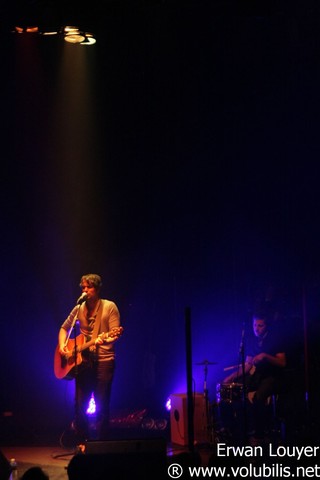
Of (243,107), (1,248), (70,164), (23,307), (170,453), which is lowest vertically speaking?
(170,453)

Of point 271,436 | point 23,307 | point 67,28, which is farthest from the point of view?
point 23,307

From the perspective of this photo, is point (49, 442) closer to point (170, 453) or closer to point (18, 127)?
point (170, 453)

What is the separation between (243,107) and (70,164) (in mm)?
2601

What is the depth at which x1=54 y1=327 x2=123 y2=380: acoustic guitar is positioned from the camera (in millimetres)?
8359

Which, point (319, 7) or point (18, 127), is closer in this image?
point (319, 7)

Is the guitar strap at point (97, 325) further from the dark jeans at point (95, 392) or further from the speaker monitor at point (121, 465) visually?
the speaker monitor at point (121, 465)

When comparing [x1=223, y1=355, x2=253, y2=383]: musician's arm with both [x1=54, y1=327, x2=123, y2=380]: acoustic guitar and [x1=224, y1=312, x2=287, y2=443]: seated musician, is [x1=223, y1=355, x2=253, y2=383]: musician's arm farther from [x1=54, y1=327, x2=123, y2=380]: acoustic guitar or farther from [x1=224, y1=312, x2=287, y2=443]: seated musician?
[x1=54, y1=327, x2=123, y2=380]: acoustic guitar

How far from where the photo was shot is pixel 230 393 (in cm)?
888

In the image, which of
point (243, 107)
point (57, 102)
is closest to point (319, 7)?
point (243, 107)

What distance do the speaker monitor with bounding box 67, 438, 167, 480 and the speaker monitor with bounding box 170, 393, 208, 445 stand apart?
3337mm

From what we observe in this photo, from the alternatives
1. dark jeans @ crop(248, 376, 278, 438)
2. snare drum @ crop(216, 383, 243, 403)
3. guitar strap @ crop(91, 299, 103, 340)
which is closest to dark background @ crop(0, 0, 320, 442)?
dark jeans @ crop(248, 376, 278, 438)

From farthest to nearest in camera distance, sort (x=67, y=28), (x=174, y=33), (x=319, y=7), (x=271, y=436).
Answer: (x=174, y=33), (x=319, y=7), (x=271, y=436), (x=67, y=28)

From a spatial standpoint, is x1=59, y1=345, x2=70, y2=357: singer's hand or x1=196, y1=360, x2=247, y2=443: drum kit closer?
x1=59, y1=345, x2=70, y2=357: singer's hand

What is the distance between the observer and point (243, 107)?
1035 cm
